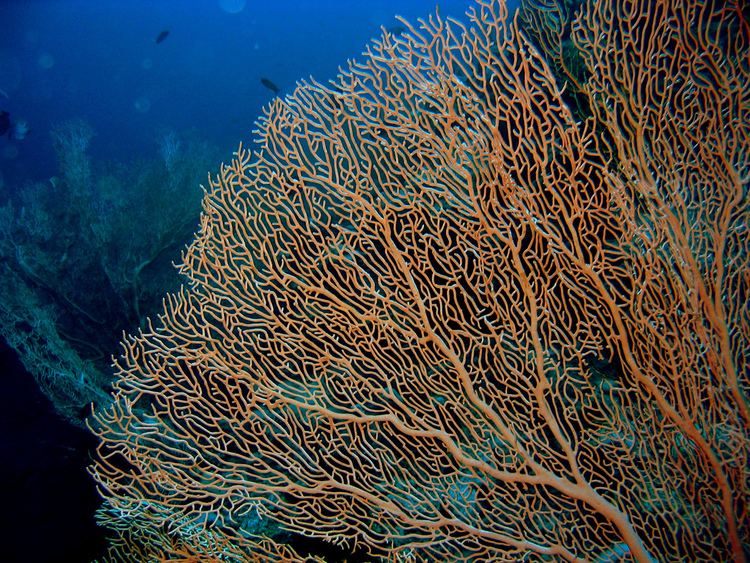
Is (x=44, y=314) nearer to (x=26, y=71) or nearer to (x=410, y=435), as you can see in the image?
(x=410, y=435)

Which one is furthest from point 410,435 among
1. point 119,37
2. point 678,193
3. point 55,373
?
point 119,37

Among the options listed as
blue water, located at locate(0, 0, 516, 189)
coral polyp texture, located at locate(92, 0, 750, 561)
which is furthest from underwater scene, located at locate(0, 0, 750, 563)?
blue water, located at locate(0, 0, 516, 189)

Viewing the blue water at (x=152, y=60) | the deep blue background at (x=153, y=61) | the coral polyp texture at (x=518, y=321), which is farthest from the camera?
the blue water at (x=152, y=60)

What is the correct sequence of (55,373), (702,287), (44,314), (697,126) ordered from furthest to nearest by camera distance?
(44,314) < (55,373) < (697,126) < (702,287)

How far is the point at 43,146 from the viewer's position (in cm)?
3500

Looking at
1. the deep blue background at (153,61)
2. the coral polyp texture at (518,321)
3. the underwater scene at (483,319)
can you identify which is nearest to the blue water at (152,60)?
the deep blue background at (153,61)

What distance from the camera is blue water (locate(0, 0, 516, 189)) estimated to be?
→ 135ft

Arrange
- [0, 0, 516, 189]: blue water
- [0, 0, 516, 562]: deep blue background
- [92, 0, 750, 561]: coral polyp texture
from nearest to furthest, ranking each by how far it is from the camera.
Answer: [92, 0, 750, 561]: coral polyp texture, [0, 0, 516, 562]: deep blue background, [0, 0, 516, 189]: blue water

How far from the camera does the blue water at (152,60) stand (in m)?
41.1

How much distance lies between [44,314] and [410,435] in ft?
19.9

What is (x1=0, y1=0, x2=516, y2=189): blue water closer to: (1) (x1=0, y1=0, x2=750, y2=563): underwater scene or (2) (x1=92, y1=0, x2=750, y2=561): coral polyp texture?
(1) (x1=0, y1=0, x2=750, y2=563): underwater scene

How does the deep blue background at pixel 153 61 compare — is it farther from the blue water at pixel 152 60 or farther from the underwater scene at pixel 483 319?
the underwater scene at pixel 483 319

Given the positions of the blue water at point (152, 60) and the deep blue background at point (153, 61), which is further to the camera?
the blue water at point (152, 60)

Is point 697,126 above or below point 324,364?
above
